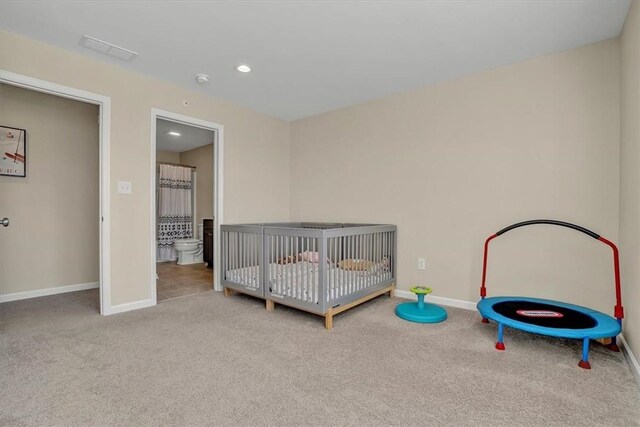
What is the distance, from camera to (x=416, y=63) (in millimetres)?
2654

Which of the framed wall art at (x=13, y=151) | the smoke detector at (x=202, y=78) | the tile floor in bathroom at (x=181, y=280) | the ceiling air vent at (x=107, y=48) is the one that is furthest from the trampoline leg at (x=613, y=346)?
the framed wall art at (x=13, y=151)

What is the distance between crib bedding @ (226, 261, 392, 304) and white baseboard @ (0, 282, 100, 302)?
2033 millimetres

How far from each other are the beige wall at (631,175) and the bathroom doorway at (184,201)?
4439 millimetres

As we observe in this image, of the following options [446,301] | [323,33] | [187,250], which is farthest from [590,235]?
[187,250]

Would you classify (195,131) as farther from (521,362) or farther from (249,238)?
(521,362)

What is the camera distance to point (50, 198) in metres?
3.42

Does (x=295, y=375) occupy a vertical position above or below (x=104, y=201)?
below

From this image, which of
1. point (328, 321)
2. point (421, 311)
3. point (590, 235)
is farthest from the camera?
point (421, 311)

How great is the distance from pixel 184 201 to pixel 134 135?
11.1 ft

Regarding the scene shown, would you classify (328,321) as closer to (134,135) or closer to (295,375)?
(295,375)

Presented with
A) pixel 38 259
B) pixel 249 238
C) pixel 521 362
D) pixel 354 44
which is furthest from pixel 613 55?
pixel 38 259

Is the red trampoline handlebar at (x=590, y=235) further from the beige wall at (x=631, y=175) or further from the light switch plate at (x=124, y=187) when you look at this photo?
the light switch plate at (x=124, y=187)

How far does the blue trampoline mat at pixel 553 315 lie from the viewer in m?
1.81

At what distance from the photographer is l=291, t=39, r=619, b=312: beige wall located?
90.5 inches
